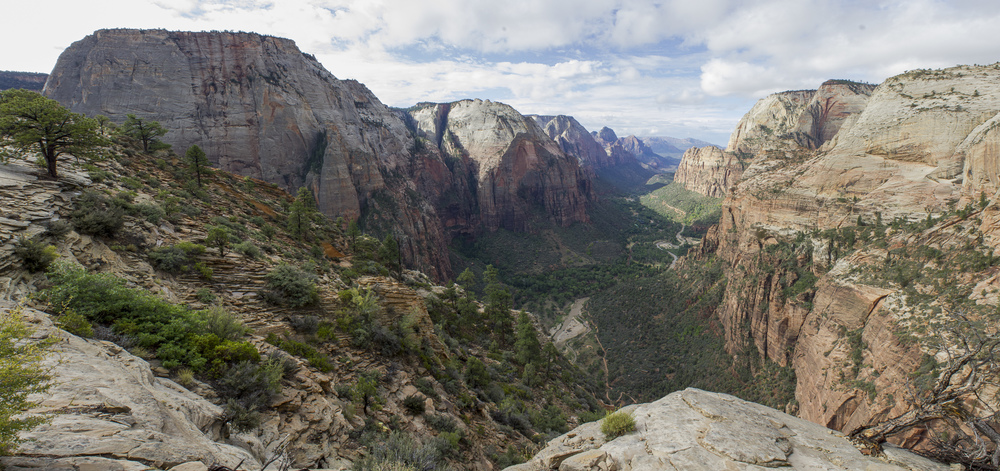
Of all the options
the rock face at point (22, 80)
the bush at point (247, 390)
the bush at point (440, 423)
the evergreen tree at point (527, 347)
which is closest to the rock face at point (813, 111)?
the evergreen tree at point (527, 347)

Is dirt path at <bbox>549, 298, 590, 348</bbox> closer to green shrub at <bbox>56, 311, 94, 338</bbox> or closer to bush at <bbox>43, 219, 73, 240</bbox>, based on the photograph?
bush at <bbox>43, 219, 73, 240</bbox>

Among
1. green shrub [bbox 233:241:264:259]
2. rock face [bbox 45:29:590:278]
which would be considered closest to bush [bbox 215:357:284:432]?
green shrub [bbox 233:241:264:259]

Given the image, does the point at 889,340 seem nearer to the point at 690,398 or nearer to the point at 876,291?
the point at 876,291

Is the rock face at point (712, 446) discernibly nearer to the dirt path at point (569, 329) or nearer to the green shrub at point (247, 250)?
the green shrub at point (247, 250)

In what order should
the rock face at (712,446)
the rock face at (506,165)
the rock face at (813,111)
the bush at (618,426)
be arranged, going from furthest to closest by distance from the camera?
the rock face at (506,165) < the rock face at (813,111) < the bush at (618,426) < the rock face at (712,446)

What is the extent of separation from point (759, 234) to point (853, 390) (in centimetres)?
2604

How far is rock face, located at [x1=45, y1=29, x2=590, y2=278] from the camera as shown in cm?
5738

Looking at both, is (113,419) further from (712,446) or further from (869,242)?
(869,242)

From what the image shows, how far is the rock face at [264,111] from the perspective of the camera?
2259 inches

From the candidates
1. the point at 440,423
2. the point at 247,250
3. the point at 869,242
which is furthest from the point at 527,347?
the point at 869,242

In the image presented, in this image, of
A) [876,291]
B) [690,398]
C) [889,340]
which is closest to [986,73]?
[876,291]

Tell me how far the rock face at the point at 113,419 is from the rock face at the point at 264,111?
58.7 m

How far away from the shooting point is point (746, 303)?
43.8 meters

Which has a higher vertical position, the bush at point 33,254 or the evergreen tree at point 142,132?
the evergreen tree at point 142,132
